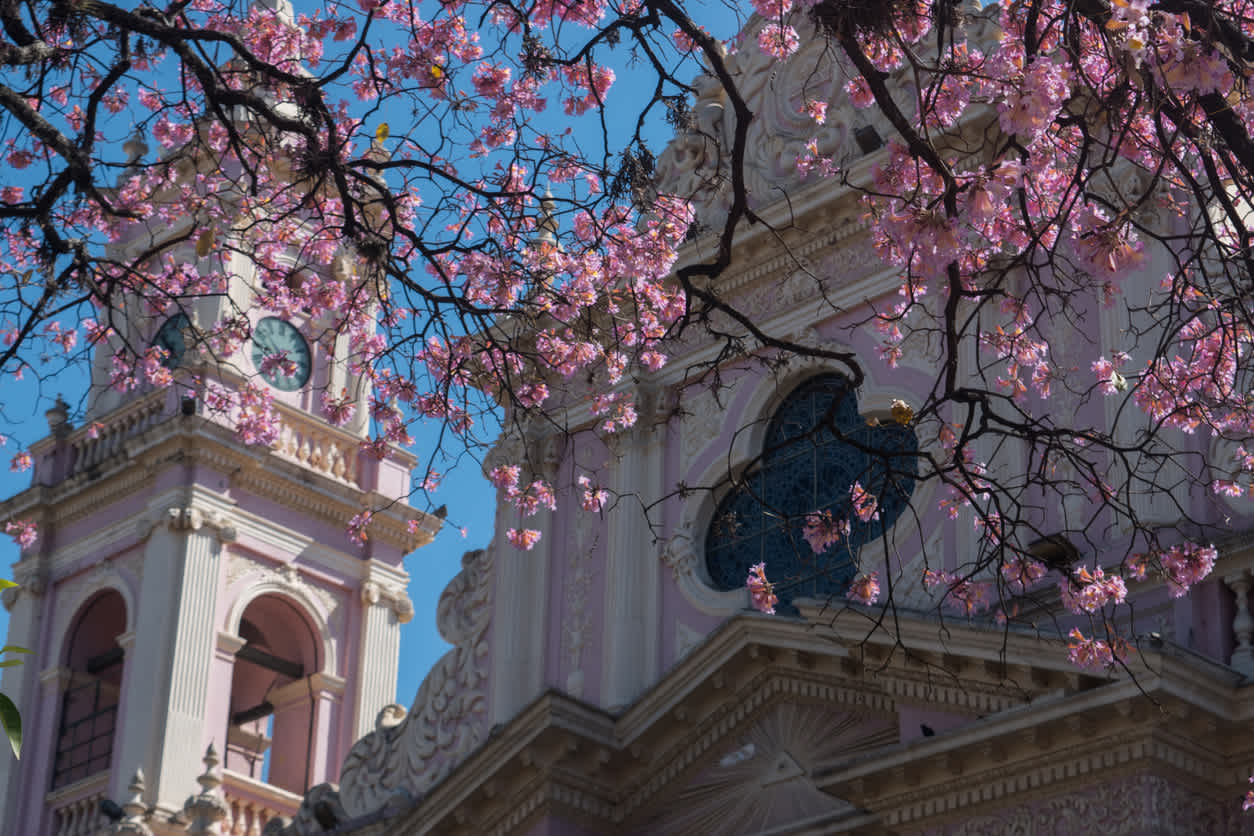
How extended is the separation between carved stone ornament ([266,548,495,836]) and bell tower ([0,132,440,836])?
4.37m

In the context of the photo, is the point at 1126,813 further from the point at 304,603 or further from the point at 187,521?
the point at 304,603

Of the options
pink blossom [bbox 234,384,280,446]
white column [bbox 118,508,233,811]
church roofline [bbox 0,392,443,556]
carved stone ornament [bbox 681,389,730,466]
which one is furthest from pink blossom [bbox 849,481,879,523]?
church roofline [bbox 0,392,443,556]

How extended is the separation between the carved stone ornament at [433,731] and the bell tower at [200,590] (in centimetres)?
437

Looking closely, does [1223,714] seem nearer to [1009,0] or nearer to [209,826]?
[1009,0]

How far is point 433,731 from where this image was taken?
16766 millimetres

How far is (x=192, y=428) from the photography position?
2270cm

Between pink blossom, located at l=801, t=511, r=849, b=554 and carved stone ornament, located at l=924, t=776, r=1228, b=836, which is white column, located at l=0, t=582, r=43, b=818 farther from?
pink blossom, located at l=801, t=511, r=849, b=554

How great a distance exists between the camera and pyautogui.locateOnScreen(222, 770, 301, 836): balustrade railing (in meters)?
21.5

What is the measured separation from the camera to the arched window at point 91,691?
73.8 feet

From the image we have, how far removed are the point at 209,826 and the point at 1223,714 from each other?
9.73m

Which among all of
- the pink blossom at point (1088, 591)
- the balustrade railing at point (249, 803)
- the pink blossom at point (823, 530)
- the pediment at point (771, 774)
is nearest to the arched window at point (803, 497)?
the pediment at point (771, 774)

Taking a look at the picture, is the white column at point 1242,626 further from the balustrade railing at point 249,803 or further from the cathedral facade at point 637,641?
the balustrade railing at point 249,803

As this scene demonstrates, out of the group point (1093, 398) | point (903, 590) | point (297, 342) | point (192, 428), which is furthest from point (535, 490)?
point (297, 342)

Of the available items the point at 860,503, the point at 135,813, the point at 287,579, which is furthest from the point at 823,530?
the point at 287,579
